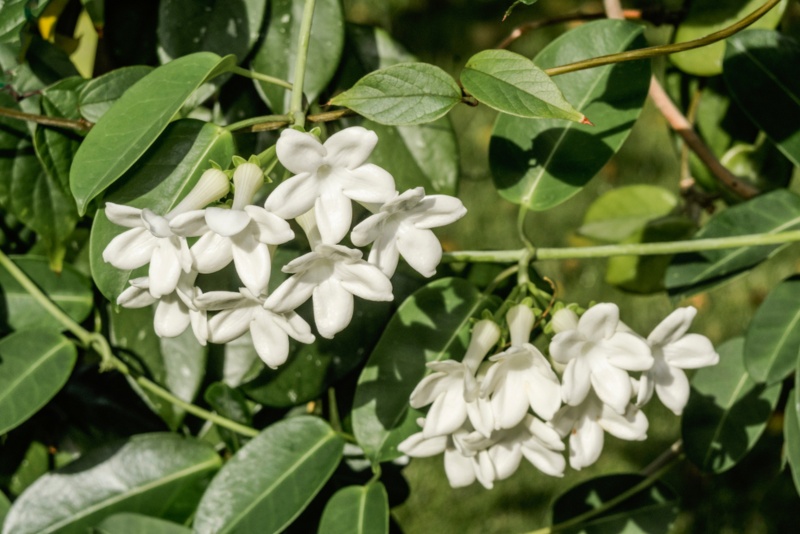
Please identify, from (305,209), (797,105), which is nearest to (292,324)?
(305,209)

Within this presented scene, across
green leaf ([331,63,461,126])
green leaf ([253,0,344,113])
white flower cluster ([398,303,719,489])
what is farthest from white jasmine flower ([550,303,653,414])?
green leaf ([253,0,344,113])

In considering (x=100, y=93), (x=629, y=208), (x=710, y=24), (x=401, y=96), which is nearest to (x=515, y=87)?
(x=401, y=96)

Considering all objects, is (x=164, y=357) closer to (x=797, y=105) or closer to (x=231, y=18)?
(x=231, y=18)

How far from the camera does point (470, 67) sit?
0.84m

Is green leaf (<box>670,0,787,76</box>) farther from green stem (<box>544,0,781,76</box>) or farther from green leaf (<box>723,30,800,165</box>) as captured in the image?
green stem (<box>544,0,781,76</box>)

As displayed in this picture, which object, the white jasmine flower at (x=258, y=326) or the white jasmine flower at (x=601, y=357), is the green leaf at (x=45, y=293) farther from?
the white jasmine flower at (x=601, y=357)

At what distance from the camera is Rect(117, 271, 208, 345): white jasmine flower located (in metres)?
0.79

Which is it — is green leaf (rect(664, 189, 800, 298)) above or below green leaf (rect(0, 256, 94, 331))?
below

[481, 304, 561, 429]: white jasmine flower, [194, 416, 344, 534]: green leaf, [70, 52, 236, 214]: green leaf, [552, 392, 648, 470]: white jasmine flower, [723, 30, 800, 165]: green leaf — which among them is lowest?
[194, 416, 344, 534]: green leaf

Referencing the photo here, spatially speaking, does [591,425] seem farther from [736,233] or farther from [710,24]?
[710,24]

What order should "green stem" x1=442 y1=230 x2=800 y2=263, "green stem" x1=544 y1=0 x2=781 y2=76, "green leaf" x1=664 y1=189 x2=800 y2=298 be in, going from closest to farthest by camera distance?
1. "green stem" x1=544 y1=0 x2=781 y2=76
2. "green stem" x1=442 y1=230 x2=800 y2=263
3. "green leaf" x1=664 y1=189 x2=800 y2=298

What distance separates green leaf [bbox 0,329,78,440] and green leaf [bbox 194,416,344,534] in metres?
0.23

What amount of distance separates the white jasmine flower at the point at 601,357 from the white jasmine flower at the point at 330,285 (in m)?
0.18

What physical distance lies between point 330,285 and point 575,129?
0.43 m
